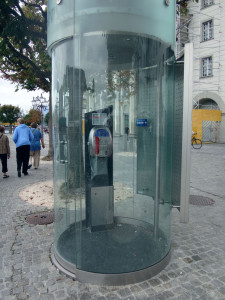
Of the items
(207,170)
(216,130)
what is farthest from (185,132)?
(216,130)

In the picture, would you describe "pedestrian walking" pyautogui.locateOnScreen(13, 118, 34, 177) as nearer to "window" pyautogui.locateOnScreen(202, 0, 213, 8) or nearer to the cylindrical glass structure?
the cylindrical glass structure

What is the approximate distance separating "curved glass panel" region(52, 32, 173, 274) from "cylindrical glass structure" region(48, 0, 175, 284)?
0.5 inches

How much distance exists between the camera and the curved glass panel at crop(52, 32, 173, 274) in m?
3.03

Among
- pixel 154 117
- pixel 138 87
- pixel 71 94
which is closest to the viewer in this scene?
pixel 71 94

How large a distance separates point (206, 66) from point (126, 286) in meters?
25.0

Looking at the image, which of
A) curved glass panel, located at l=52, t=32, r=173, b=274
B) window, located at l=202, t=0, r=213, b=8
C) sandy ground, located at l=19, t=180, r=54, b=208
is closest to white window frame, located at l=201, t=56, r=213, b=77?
window, located at l=202, t=0, r=213, b=8

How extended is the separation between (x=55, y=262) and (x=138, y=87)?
2508mm

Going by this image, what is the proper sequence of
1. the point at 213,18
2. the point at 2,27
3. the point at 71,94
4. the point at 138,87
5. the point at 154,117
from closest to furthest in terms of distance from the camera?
the point at 71,94
the point at 154,117
the point at 138,87
the point at 2,27
the point at 213,18

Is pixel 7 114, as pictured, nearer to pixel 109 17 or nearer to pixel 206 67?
pixel 206 67

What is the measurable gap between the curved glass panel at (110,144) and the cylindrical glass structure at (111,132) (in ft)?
0.04

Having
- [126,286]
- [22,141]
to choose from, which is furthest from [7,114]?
[126,286]

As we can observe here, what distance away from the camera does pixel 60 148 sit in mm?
3287

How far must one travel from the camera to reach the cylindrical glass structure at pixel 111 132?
2.78 metres

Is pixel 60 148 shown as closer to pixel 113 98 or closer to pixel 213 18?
pixel 113 98
